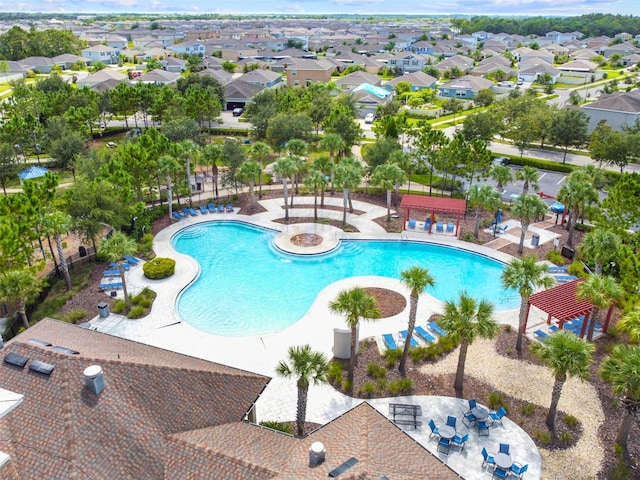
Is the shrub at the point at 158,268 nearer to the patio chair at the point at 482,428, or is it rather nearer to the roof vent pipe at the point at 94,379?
the roof vent pipe at the point at 94,379

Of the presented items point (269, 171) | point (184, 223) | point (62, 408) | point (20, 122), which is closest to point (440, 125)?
point (269, 171)

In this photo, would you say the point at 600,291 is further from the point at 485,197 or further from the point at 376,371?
the point at 485,197

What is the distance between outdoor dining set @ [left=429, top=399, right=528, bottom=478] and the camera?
761 inches

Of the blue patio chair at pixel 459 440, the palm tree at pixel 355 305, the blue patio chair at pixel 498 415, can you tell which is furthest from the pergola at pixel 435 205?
the blue patio chair at pixel 459 440

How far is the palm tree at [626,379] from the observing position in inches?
764

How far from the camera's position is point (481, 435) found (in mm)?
21594

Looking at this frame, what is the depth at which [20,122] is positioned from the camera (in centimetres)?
5644

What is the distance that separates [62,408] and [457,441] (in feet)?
51.2

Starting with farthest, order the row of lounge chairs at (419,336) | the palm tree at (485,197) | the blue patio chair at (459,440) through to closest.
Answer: the palm tree at (485,197), the row of lounge chairs at (419,336), the blue patio chair at (459,440)

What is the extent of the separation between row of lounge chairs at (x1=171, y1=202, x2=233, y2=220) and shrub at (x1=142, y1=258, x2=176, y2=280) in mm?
10125

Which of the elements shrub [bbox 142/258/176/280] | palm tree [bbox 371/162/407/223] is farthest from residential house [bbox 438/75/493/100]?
shrub [bbox 142/258/176/280]

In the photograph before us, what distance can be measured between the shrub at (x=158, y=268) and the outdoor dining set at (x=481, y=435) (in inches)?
854

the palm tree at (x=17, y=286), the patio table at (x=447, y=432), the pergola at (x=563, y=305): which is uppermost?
the palm tree at (x=17, y=286)

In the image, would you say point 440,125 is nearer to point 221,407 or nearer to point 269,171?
point 269,171
